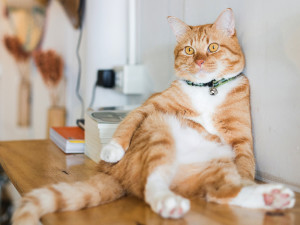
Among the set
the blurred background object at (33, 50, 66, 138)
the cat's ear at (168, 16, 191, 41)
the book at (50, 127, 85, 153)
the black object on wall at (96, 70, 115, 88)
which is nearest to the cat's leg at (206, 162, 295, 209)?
the cat's ear at (168, 16, 191, 41)

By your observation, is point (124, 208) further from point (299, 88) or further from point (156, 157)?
point (299, 88)

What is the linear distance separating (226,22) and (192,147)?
1.33 feet

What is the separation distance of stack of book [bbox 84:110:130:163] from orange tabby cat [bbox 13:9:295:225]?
0.14m

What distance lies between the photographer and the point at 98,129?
4.09 feet

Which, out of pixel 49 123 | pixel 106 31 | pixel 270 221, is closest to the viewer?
pixel 270 221

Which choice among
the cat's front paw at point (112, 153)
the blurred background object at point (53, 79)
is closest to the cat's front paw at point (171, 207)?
the cat's front paw at point (112, 153)

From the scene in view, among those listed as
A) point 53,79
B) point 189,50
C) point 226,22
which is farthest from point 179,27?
point 53,79

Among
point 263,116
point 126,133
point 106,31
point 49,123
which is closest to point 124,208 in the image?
point 126,133

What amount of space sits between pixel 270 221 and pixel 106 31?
1536mm

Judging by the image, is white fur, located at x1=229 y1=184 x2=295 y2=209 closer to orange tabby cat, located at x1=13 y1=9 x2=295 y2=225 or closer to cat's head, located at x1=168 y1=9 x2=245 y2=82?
orange tabby cat, located at x1=13 y1=9 x2=295 y2=225

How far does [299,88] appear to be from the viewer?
91cm

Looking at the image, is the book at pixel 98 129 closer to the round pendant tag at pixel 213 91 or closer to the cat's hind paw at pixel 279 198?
the round pendant tag at pixel 213 91

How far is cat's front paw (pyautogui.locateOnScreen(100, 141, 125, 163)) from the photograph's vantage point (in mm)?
973

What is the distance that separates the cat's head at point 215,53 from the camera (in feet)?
3.64
